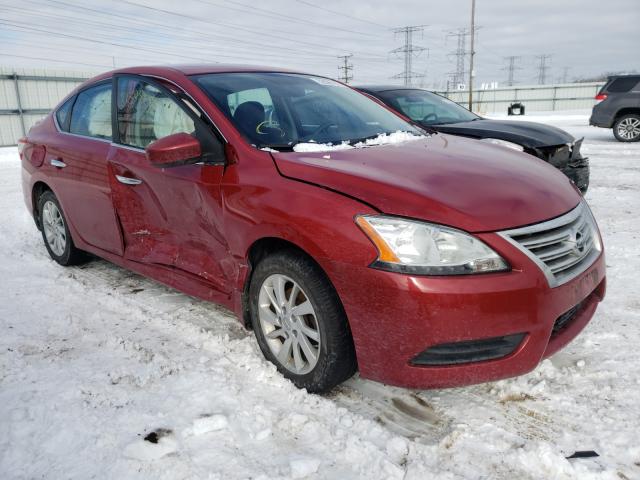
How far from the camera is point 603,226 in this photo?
5.31m

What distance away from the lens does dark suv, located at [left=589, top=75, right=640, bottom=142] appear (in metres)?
12.4

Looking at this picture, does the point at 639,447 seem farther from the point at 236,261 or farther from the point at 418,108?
the point at 418,108

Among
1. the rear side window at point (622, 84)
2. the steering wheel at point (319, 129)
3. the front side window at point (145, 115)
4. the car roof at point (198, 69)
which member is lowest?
the steering wheel at point (319, 129)

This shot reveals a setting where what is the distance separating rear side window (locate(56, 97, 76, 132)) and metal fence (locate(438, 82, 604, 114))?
3733 cm

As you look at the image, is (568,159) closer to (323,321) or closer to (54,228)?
(323,321)

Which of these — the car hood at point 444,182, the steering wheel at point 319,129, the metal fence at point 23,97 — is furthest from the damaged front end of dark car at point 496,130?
the metal fence at point 23,97

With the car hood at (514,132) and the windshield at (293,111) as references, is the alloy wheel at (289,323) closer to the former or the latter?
the windshield at (293,111)

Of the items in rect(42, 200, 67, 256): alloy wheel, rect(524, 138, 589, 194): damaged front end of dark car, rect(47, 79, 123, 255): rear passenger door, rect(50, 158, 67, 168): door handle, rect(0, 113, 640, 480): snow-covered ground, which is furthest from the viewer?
rect(524, 138, 589, 194): damaged front end of dark car

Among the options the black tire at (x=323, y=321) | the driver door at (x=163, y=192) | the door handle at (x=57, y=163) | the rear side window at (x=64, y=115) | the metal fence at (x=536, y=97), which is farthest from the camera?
the metal fence at (x=536, y=97)

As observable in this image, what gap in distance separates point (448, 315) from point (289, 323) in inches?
33.0

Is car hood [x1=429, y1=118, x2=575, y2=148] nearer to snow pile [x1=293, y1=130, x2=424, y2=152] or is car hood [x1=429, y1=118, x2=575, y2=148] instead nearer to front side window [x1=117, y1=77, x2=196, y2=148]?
snow pile [x1=293, y1=130, x2=424, y2=152]

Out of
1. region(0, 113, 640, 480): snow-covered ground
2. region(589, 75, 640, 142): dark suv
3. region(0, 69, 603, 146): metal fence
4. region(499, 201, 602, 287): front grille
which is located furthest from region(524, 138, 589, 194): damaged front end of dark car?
region(0, 69, 603, 146): metal fence

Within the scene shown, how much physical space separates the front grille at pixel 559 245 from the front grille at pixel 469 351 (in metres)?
0.30

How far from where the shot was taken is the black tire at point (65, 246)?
4.29 meters
